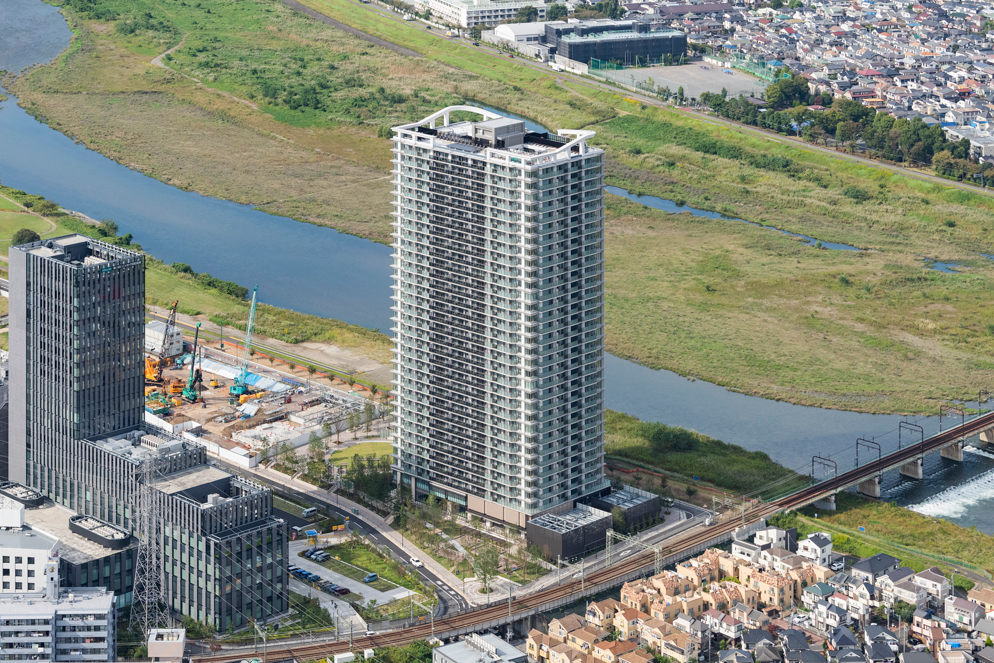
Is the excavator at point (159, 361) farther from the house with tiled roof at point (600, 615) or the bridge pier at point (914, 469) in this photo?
the bridge pier at point (914, 469)

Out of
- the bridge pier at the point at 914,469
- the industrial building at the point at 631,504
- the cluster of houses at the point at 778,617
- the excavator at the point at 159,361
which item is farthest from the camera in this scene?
the excavator at the point at 159,361

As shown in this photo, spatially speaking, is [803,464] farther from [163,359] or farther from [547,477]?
[163,359]

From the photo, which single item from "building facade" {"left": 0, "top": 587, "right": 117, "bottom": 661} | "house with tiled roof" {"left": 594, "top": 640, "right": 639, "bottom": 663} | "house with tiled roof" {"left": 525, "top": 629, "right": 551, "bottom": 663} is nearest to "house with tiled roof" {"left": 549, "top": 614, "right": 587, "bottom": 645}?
"house with tiled roof" {"left": 525, "top": 629, "right": 551, "bottom": 663}

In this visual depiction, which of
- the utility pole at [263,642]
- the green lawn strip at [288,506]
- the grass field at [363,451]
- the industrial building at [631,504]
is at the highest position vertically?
the industrial building at [631,504]

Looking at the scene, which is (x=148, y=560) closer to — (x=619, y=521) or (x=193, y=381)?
(x=619, y=521)

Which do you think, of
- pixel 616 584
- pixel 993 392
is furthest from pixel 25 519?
pixel 993 392

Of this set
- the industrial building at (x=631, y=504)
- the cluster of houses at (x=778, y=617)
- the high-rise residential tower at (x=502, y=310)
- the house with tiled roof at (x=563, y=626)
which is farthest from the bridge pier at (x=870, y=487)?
the house with tiled roof at (x=563, y=626)

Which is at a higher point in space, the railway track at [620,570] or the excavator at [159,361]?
the excavator at [159,361]
